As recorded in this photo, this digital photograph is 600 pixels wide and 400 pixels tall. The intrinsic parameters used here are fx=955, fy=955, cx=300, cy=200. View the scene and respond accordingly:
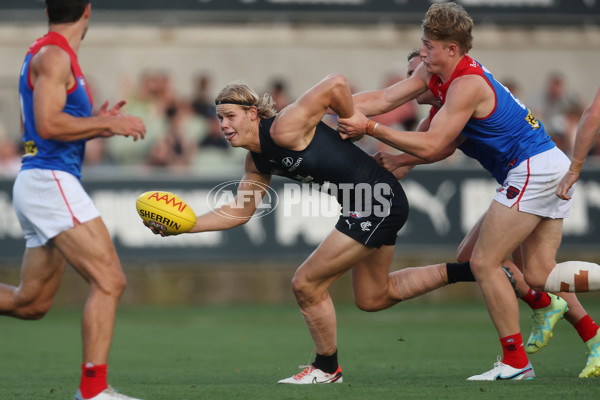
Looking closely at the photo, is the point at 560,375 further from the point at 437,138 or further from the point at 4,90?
the point at 4,90

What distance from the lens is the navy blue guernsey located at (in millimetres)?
7383

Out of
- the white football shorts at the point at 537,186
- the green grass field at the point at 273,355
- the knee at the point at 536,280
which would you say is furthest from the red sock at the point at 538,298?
the white football shorts at the point at 537,186

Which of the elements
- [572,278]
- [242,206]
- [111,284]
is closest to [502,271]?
[572,278]

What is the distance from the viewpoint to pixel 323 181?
7578mm

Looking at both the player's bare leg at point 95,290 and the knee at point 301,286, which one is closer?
the player's bare leg at point 95,290

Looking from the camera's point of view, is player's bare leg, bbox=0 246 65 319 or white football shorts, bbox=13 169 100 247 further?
player's bare leg, bbox=0 246 65 319

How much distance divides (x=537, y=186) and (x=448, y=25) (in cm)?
143

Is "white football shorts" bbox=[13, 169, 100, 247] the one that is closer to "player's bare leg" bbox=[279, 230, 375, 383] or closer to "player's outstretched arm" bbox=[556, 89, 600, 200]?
"player's bare leg" bbox=[279, 230, 375, 383]

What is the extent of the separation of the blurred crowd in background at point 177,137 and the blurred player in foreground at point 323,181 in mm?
6810

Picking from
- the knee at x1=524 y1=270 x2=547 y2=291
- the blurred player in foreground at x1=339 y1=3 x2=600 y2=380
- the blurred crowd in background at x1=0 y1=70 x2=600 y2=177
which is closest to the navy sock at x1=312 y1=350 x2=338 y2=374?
the blurred player in foreground at x1=339 y1=3 x2=600 y2=380

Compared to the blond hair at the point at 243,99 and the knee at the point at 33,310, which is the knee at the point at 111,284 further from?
the blond hair at the point at 243,99

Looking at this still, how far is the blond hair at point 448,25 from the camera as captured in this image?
288 inches

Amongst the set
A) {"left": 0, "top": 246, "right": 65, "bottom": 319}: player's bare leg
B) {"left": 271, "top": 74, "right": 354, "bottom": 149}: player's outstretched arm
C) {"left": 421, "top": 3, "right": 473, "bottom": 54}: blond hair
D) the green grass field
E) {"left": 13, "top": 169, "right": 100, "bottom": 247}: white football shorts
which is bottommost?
the green grass field

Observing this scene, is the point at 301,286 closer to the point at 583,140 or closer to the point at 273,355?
the point at 583,140
